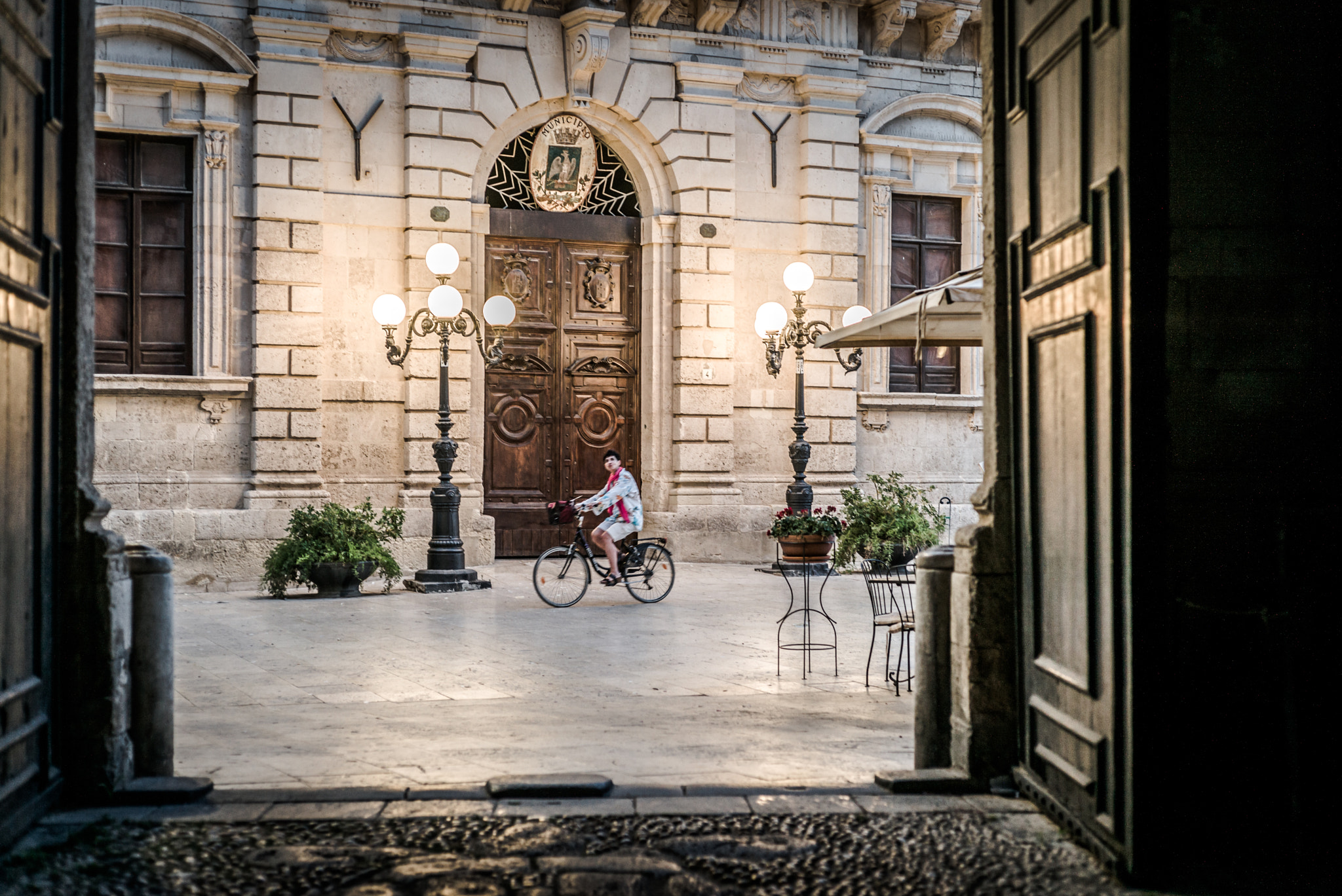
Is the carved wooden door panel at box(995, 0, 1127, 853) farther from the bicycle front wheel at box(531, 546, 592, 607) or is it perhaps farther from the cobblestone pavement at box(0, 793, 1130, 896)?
the bicycle front wheel at box(531, 546, 592, 607)

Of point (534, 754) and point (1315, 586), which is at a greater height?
point (1315, 586)

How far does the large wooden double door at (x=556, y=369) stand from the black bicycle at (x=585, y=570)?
3.41 meters

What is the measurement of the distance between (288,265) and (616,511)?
5120 mm

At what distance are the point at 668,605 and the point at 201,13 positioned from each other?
27.9 feet

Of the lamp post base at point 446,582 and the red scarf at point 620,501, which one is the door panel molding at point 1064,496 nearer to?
the red scarf at point 620,501

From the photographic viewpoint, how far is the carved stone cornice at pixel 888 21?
17891 millimetres

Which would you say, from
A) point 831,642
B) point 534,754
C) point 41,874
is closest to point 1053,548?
point 534,754

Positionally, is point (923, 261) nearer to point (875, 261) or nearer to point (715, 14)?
point (875, 261)

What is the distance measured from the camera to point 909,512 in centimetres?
1358

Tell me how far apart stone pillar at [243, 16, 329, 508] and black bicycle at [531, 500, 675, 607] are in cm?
368

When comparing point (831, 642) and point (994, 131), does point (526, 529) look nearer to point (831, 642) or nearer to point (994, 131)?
point (831, 642)

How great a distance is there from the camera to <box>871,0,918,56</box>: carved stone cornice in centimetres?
1789

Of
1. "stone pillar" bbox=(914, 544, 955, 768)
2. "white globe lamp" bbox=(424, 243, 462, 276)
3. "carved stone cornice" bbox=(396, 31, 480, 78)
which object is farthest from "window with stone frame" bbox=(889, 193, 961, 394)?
"stone pillar" bbox=(914, 544, 955, 768)

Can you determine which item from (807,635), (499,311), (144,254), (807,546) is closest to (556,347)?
(499,311)
